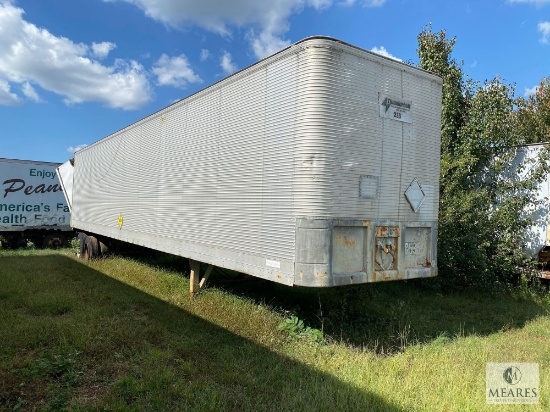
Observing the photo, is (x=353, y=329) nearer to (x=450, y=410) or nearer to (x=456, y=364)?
(x=456, y=364)

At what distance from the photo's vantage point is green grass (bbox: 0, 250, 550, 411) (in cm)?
367

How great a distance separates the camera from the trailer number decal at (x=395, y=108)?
5.06 meters

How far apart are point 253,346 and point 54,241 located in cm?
1477

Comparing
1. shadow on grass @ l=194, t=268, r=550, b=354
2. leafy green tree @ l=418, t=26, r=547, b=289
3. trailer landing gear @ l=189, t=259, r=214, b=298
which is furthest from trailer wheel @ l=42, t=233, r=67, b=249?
leafy green tree @ l=418, t=26, r=547, b=289

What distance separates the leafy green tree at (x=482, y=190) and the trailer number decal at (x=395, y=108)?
392 centimetres

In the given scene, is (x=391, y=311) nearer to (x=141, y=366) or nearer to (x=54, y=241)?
(x=141, y=366)

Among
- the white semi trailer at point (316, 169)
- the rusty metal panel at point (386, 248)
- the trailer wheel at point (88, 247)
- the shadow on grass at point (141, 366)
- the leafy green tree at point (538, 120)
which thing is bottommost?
the shadow on grass at point (141, 366)

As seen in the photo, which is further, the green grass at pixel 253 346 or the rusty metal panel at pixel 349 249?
the rusty metal panel at pixel 349 249

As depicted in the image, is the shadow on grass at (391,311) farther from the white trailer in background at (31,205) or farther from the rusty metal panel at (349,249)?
the white trailer in background at (31,205)

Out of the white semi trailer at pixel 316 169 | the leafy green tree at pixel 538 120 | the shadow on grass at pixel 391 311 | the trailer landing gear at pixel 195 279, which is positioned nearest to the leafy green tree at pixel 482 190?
the shadow on grass at pixel 391 311

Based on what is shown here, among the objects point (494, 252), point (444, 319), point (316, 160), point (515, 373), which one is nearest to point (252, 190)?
point (316, 160)

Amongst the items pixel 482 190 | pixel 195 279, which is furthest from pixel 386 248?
pixel 482 190

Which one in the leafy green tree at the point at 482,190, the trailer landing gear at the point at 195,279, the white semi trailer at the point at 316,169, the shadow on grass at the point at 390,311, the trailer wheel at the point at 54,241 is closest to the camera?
the white semi trailer at the point at 316,169

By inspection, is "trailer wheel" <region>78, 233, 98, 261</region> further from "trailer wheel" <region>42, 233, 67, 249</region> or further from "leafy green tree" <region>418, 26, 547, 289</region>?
"leafy green tree" <region>418, 26, 547, 289</region>
